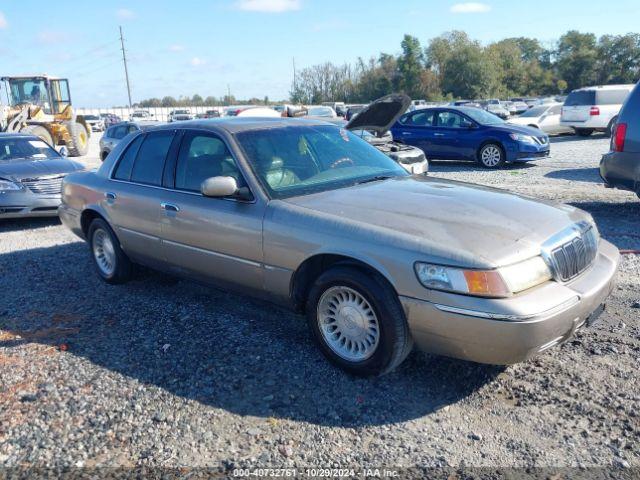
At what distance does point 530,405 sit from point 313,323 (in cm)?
143

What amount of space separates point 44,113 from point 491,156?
18738 millimetres

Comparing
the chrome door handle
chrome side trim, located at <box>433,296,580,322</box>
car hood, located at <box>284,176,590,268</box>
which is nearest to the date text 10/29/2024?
chrome side trim, located at <box>433,296,580,322</box>

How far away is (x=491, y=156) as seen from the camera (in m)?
13.9

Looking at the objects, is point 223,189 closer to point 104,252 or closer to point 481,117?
point 104,252

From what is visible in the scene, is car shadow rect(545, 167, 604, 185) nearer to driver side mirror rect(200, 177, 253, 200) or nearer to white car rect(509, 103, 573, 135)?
driver side mirror rect(200, 177, 253, 200)

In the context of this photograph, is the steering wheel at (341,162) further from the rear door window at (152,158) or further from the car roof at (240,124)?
the rear door window at (152,158)

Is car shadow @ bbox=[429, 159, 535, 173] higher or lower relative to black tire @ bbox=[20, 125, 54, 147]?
lower

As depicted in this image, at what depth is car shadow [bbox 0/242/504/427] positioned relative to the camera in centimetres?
339

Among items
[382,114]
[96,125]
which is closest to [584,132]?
[382,114]

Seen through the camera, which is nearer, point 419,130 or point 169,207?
point 169,207

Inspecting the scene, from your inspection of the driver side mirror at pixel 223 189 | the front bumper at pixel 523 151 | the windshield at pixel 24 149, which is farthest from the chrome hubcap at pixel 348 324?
the front bumper at pixel 523 151

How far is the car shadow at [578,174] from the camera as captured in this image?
1134 centimetres

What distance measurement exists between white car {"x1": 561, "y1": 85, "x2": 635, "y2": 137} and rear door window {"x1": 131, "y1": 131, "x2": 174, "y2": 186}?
1898cm

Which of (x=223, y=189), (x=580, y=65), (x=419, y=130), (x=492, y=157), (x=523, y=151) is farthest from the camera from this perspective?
(x=580, y=65)
